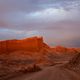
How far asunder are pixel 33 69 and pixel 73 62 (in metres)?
3.43

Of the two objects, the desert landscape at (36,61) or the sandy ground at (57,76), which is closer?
the sandy ground at (57,76)

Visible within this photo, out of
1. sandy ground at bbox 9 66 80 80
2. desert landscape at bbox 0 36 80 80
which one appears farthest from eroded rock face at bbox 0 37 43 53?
sandy ground at bbox 9 66 80 80

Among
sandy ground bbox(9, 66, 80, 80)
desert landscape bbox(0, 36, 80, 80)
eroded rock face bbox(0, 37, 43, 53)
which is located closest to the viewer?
sandy ground bbox(9, 66, 80, 80)

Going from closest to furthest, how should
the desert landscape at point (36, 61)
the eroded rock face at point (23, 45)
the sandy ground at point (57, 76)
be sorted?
the sandy ground at point (57, 76)
the desert landscape at point (36, 61)
the eroded rock face at point (23, 45)

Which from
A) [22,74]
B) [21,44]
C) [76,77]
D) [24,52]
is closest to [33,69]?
[22,74]

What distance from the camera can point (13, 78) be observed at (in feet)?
70.8

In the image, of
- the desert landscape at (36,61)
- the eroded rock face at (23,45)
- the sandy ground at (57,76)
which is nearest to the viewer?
the sandy ground at (57,76)

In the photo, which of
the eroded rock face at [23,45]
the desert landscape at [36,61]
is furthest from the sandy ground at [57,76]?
the eroded rock face at [23,45]

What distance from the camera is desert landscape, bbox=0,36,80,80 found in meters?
21.3

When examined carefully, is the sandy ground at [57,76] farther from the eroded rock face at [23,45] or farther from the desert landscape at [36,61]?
the eroded rock face at [23,45]

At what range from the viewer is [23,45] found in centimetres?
5472

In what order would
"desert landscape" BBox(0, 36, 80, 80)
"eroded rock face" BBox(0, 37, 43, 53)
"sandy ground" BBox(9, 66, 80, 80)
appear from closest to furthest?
"sandy ground" BBox(9, 66, 80, 80) → "desert landscape" BBox(0, 36, 80, 80) → "eroded rock face" BBox(0, 37, 43, 53)

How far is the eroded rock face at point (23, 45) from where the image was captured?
175ft

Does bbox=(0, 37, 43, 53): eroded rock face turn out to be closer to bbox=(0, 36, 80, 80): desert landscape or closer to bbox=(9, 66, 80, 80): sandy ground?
bbox=(0, 36, 80, 80): desert landscape
